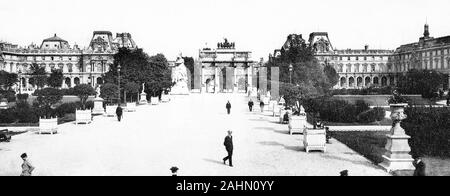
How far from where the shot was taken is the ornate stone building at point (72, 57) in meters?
113

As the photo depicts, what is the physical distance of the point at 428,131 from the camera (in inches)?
683

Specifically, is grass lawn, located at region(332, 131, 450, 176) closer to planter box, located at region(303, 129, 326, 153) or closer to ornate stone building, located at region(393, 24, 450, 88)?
planter box, located at region(303, 129, 326, 153)

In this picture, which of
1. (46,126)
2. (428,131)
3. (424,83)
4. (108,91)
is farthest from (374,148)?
(424,83)

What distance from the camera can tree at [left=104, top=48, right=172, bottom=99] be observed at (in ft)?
179

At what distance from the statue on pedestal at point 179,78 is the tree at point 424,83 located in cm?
2986

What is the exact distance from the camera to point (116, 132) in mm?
22422

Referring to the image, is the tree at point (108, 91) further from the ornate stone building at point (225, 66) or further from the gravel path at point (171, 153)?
the ornate stone building at point (225, 66)

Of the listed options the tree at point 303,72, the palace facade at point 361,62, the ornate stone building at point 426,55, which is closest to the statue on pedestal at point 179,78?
the tree at point 303,72

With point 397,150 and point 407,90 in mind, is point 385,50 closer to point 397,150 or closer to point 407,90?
point 407,90

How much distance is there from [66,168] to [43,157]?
7.90 feet

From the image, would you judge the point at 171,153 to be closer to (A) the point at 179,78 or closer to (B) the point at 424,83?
(B) the point at 424,83

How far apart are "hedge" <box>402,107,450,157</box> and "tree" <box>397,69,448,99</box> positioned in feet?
124
